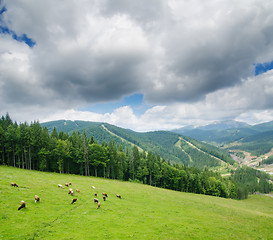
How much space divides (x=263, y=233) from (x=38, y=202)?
39.3m

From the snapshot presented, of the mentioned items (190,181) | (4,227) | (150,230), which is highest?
(4,227)

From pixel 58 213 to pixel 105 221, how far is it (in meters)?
7.11

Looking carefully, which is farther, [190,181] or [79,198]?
[190,181]

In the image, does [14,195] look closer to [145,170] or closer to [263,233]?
[263,233]

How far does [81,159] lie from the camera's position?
2901 inches

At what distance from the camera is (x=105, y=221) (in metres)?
21.8

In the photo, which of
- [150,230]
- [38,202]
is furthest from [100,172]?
[150,230]

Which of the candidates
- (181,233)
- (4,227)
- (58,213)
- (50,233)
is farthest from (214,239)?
(4,227)

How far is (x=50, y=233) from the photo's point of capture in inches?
648

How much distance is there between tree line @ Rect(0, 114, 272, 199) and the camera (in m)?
66.6

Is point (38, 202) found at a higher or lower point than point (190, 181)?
higher

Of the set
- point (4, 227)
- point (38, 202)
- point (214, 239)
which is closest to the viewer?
point (4, 227)

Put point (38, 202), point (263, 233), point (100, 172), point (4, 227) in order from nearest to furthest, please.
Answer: point (4, 227) → point (38, 202) → point (263, 233) → point (100, 172)

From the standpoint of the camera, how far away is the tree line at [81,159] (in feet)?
219
